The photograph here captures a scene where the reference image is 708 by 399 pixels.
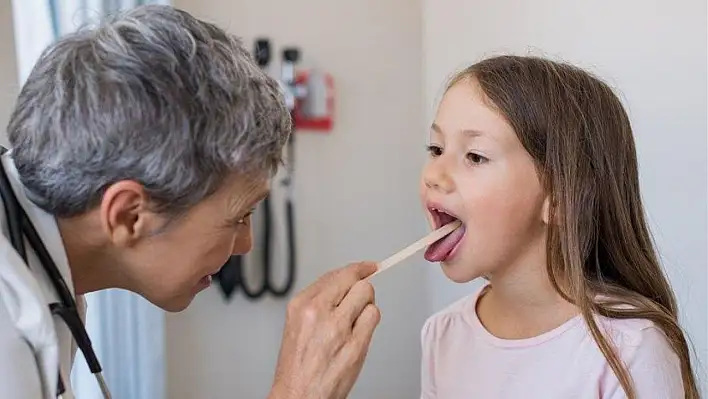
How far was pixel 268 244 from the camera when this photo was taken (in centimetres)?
202

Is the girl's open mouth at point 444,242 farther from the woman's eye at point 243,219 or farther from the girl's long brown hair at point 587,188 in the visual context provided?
the woman's eye at point 243,219

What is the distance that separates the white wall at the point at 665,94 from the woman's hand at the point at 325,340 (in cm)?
66

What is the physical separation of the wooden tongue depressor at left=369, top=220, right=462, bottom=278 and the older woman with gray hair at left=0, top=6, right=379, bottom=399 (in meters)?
0.15

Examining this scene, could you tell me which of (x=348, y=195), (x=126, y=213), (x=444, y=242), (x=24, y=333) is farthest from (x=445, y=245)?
(x=348, y=195)

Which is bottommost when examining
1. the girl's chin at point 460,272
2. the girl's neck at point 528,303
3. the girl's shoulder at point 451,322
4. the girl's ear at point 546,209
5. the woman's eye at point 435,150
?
the girl's shoulder at point 451,322

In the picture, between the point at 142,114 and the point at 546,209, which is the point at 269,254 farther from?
the point at 142,114

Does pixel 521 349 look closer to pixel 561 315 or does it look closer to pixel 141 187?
pixel 561 315

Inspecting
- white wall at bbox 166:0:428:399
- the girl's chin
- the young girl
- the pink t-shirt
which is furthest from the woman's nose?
white wall at bbox 166:0:428:399

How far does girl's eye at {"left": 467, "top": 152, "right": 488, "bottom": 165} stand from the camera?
1.17 metres

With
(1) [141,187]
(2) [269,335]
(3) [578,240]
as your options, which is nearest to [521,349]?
(3) [578,240]

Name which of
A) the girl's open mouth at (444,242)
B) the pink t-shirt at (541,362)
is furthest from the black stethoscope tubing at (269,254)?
the girl's open mouth at (444,242)

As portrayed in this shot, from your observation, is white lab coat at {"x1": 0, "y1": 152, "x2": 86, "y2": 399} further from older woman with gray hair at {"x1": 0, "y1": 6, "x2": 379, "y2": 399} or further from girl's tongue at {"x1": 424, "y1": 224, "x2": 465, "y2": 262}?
girl's tongue at {"x1": 424, "y1": 224, "x2": 465, "y2": 262}

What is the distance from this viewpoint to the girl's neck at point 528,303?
3.97ft

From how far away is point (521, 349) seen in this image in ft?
4.00
